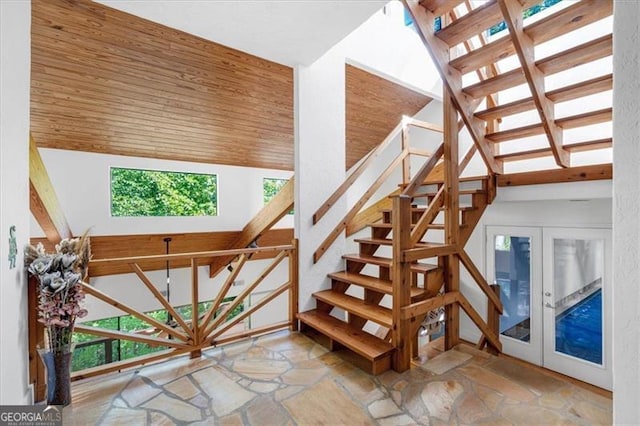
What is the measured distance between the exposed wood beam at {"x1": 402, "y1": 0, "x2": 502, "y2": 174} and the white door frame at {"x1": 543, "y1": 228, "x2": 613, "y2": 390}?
1657mm

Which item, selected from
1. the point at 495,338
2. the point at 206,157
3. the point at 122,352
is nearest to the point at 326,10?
the point at 206,157

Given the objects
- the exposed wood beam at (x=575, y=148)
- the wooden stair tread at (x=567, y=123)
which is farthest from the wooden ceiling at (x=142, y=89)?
the exposed wood beam at (x=575, y=148)

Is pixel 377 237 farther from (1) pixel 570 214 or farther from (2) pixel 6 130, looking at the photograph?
(2) pixel 6 130

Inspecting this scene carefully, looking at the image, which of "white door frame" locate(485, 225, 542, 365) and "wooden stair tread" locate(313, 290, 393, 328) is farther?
"white door frame" locate(485, 225, 542, 365)

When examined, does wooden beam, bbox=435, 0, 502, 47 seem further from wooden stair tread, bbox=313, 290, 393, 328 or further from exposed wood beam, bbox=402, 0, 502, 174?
wooden stair tread, bbox=313, 290, 393, 328

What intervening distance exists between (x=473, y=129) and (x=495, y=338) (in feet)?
7.28

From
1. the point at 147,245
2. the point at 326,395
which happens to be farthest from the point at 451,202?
the point at 147,245

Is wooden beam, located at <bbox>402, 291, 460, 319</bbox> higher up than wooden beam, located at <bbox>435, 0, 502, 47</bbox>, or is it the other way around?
wooden beam, located at <bbox>435, 0, 502, 47</bbox>

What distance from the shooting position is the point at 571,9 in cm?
201

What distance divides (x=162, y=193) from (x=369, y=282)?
3.58m

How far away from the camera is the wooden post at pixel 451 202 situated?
2842 mm

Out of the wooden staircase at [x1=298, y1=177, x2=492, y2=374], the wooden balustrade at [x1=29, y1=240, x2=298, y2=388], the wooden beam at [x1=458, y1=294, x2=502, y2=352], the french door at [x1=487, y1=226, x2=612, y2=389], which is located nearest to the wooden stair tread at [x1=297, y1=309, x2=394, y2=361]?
the wooden staircase at [x1=298, y1=177, x2=492, y2=374]

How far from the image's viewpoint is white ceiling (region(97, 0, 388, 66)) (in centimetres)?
234

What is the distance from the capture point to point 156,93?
350 cm
